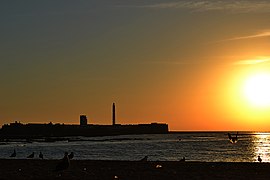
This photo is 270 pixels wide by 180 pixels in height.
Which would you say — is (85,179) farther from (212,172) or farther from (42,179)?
(212,172)

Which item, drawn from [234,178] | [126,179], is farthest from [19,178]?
[234,178]

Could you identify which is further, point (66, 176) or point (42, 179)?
point (66, 176)

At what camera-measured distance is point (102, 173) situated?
34000 millimetres

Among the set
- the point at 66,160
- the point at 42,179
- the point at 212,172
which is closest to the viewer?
the point at 42,179

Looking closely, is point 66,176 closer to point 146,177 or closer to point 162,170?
point 146,177

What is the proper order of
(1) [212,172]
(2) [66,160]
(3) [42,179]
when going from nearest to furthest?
(3) [42,179] < (2) [66,160] < (1) [212,172]

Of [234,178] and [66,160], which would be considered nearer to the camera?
[234,178]

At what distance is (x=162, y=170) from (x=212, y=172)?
3610mm

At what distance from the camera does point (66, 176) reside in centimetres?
3161

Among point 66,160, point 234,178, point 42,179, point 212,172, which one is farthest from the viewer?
point 212,172

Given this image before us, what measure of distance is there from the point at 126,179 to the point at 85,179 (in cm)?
243

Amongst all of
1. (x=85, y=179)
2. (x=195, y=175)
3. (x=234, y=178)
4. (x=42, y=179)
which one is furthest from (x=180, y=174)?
(x=42, y=179)

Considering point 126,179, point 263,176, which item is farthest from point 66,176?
point 263,176

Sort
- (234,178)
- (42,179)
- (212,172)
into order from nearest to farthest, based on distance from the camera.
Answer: (42,179) < (234,178) < (212,172)
